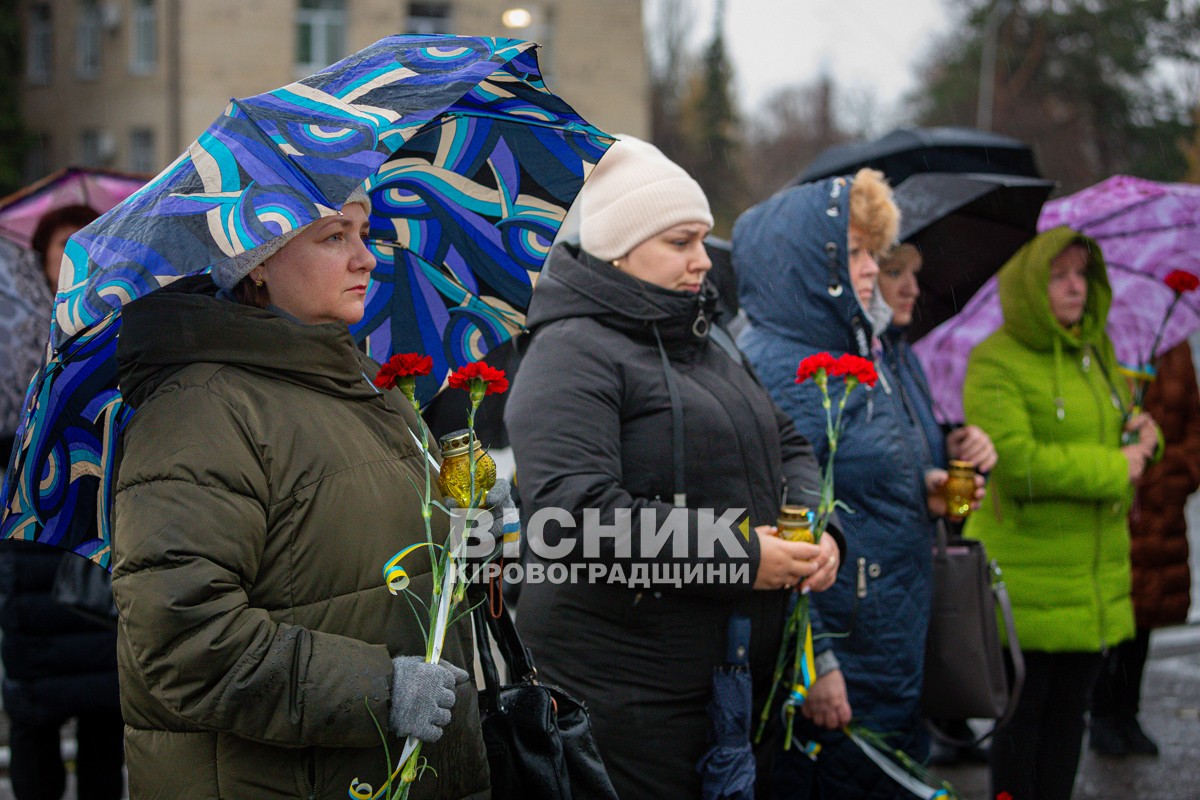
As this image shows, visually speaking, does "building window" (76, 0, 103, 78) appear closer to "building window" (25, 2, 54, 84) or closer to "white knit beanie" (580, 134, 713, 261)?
"building window" (25, 2, 54, 84)

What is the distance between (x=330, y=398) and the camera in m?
2.42

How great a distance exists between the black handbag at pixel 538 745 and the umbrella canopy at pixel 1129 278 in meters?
2.97

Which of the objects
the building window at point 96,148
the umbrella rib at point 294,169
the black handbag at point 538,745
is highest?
the umbrella rib at point 294,169

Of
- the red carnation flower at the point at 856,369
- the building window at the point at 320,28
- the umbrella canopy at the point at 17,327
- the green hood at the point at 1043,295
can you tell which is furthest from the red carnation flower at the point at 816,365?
the building window at the point at 320,28

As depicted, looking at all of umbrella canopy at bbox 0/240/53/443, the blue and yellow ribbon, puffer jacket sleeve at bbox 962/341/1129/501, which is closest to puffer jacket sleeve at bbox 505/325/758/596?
the blue and yellow ribbon

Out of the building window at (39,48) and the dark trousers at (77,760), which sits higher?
the dark trousers at (77,760)

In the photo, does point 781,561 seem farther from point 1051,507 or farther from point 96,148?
point 96,148

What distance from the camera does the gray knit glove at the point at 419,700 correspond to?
220 cm

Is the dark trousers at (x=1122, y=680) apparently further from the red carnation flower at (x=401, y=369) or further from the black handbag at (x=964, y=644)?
the red carnation flower at (x=401, y=369)

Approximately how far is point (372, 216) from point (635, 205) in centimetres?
73

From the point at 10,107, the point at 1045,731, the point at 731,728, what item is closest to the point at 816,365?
the point at 731,728

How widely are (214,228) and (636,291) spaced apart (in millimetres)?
1472

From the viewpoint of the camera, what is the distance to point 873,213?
384cm

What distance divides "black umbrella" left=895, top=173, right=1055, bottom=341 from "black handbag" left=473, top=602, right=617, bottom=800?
2.42 metres
